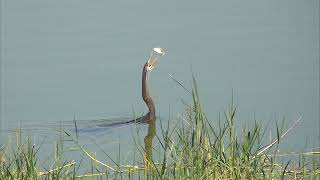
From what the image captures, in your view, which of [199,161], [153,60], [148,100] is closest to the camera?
[199,161]

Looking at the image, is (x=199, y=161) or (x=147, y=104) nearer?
(x=199, y=161)

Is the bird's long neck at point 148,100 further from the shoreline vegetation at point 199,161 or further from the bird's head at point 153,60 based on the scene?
the shoreline vegetation at point 199,161

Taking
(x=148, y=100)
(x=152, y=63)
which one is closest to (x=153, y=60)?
(x=152, y=63)

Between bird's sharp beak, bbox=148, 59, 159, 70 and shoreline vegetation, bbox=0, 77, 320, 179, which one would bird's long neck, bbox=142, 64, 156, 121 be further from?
shoreline vegetation, bbox=0, 77, 320, 179

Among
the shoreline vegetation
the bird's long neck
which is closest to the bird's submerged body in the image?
the bird's long neck

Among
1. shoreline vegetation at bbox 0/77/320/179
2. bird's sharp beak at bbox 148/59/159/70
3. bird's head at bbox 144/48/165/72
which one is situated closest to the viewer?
shoreline vegetation at bbox 0/77/320/179

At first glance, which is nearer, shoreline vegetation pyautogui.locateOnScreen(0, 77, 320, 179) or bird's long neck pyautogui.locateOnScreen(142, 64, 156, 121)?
shoreline vegetation pyautogui.locateOnScreen(0, 77, 320, 179)

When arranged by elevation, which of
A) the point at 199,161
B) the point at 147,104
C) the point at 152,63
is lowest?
the point at 199,161

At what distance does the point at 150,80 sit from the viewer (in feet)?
23.1

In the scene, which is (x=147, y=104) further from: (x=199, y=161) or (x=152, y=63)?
(x=199, y=161)

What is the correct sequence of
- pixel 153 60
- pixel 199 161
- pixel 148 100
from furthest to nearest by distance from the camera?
pixel 153 60
pixel 148 100
pixel 199 161


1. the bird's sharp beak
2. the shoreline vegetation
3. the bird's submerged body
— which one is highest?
the bird's sharp beak

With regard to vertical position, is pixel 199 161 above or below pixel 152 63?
below

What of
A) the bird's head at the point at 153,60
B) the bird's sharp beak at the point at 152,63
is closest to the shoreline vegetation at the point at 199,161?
the bird's head at the point at 153,60
